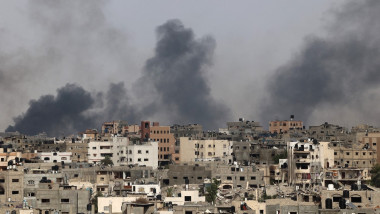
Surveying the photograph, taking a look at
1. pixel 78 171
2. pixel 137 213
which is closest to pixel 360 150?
pixel 78 171

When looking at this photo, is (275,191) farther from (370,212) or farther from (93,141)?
(93,141)

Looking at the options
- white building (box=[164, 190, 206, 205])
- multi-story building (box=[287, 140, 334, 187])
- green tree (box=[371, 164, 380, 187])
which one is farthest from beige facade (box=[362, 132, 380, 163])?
white building (box=[164, 190, 206, 205])

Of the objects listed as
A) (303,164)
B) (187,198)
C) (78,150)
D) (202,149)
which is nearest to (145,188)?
(187,198)

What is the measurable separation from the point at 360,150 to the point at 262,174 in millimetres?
31168

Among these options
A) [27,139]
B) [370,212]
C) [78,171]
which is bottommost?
[370,212]

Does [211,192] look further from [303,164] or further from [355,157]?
[355,157]

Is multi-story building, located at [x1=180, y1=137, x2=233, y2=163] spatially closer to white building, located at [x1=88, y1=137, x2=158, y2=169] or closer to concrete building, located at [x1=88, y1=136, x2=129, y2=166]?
white building, located at [x1=88, y1=137, x2=158, y2=169]

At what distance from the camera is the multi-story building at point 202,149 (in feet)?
501

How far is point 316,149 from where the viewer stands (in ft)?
399

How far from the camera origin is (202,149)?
153875 millimetres

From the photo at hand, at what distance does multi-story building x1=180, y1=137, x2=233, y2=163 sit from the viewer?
152788 mm

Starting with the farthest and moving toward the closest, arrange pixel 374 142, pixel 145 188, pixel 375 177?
pixel 374 142 < pixel 375 177 < pixel 145 188

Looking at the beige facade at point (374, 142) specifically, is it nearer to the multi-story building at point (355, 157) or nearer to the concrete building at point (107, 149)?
the multi-story building at point (355, 157)

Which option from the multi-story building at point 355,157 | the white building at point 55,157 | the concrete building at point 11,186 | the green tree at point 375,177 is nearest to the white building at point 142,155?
the white building at point 55,157
